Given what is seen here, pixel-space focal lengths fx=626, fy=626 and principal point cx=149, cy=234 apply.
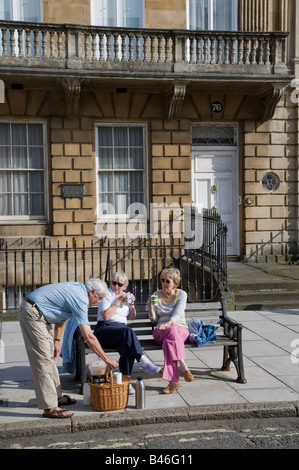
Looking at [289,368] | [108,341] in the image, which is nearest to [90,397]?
[108,341]

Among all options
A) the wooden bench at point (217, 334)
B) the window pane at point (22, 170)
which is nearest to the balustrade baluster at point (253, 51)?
the window pane at point (22, 170)

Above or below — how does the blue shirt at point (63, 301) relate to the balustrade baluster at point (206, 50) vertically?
below

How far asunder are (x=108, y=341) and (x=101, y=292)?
100 centimetres

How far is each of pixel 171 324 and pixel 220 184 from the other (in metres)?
9.55

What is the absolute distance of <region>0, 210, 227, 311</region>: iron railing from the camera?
12281 millimetres

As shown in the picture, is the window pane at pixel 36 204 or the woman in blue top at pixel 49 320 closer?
the woman in blue top at pixel 49 320

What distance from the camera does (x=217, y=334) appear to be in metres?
8.11

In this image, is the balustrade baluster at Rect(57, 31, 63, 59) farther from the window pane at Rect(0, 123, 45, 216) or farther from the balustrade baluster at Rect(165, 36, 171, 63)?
the balustrade baluster at Rect(165, 36, 171, 63)

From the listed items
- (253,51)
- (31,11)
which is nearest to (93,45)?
(31,11)

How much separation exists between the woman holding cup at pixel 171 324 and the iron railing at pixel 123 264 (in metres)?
4.12

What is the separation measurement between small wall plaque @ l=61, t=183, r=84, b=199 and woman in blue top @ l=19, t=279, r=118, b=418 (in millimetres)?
9079

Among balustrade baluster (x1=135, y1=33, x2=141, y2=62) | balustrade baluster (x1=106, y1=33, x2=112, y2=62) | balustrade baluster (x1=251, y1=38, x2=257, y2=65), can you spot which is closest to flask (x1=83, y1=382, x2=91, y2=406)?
balustrade baluster (x1=106, y1=33, x2=112, y2=62)

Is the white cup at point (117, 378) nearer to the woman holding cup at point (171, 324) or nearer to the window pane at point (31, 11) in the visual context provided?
the woman holding cup at point (171, 324)

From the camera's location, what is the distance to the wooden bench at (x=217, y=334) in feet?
24.1
